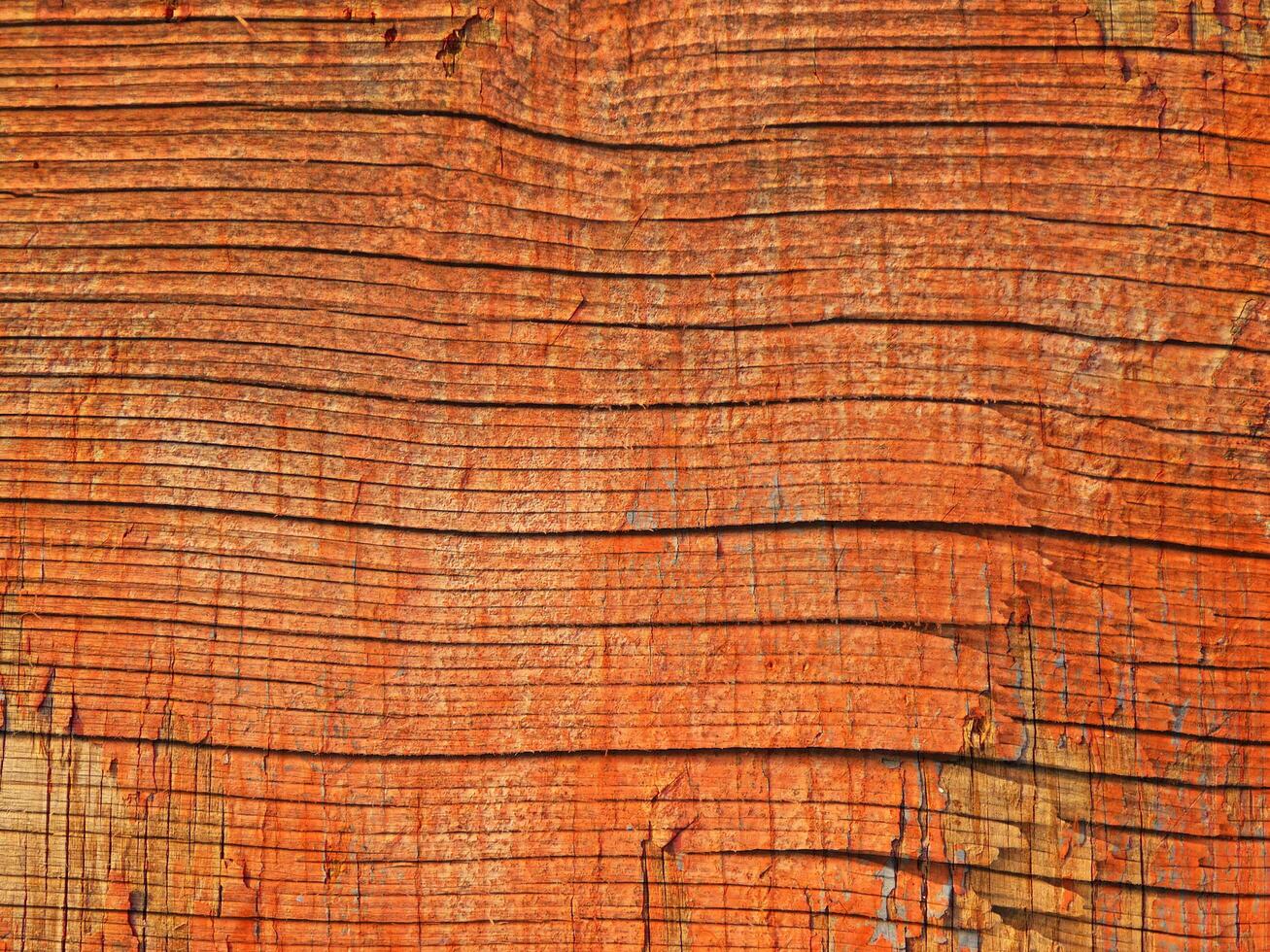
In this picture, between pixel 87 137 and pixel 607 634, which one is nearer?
pixel 607 634

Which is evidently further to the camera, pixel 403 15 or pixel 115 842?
pixel 403 15

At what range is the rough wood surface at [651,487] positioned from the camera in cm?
186

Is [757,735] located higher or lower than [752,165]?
lower

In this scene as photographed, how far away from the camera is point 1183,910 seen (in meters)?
1.84

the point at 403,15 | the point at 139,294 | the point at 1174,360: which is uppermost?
the point at 403,15

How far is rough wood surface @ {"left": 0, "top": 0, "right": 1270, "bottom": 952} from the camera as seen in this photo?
1859mm

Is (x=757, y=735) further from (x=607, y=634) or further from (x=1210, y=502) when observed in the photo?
(x=1210, y=502)

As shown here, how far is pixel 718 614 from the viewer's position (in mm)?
1889

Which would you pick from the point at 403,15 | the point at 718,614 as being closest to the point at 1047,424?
the point at 718,614

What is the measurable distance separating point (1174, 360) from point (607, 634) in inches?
48.9

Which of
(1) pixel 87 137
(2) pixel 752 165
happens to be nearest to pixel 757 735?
(2) pixel 752 165

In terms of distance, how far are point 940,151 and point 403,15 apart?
1.14 m

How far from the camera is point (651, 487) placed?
1.91 meters

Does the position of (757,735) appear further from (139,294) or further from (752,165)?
(139,294)
